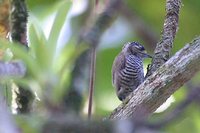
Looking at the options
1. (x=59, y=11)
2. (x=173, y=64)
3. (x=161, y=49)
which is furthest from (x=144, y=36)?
(x=161, y=49)

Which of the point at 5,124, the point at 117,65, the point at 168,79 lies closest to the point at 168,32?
the point at 168,79

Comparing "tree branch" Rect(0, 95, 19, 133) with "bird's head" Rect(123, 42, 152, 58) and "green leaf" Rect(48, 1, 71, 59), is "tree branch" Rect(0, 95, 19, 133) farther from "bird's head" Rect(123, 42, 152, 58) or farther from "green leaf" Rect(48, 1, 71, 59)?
"bird's head" Rect(123, 42, 152, 58)

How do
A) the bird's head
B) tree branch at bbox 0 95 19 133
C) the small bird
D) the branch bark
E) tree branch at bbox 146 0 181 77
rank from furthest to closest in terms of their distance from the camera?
1. the bird's head
2. the small bird
3. tree branch at bbox 146 0 181 77
4. the branch bark
5. tree branch at bbox 0 95 19 133

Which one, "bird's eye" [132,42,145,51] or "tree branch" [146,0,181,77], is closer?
"tree branch" [146,0,181,77]

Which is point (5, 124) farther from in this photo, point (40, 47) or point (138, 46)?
point (138, 46)

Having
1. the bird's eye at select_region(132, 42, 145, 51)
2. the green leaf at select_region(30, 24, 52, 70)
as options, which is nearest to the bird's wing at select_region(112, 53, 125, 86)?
the bird's eye at select_region(132, 42, 145, 51)

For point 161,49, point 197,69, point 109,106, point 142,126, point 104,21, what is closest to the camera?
point 142,126

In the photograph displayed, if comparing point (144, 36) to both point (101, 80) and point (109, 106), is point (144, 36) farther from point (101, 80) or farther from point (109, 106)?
point (101, 80)
